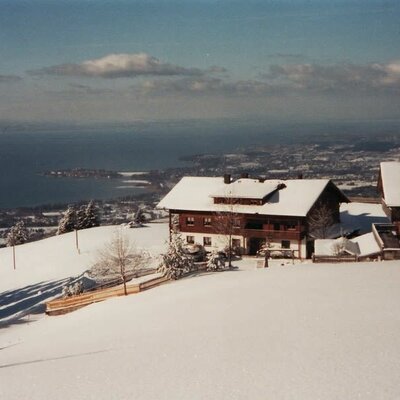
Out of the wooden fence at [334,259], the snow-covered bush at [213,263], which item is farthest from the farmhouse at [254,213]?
the wooden fence at [334,259]

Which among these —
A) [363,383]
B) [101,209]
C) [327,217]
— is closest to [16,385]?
[363,383]

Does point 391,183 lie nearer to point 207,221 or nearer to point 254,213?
point 254,213

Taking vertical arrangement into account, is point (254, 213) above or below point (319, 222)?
above

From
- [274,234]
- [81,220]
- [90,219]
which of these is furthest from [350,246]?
[81,220]

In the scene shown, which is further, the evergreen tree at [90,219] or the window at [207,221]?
the evergreen tree at [90,219]

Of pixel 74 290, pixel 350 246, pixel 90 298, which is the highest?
pixel 350 246

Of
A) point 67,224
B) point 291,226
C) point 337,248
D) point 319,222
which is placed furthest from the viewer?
point 67,224

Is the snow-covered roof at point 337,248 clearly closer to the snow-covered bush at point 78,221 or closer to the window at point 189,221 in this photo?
the window at point 189,221
